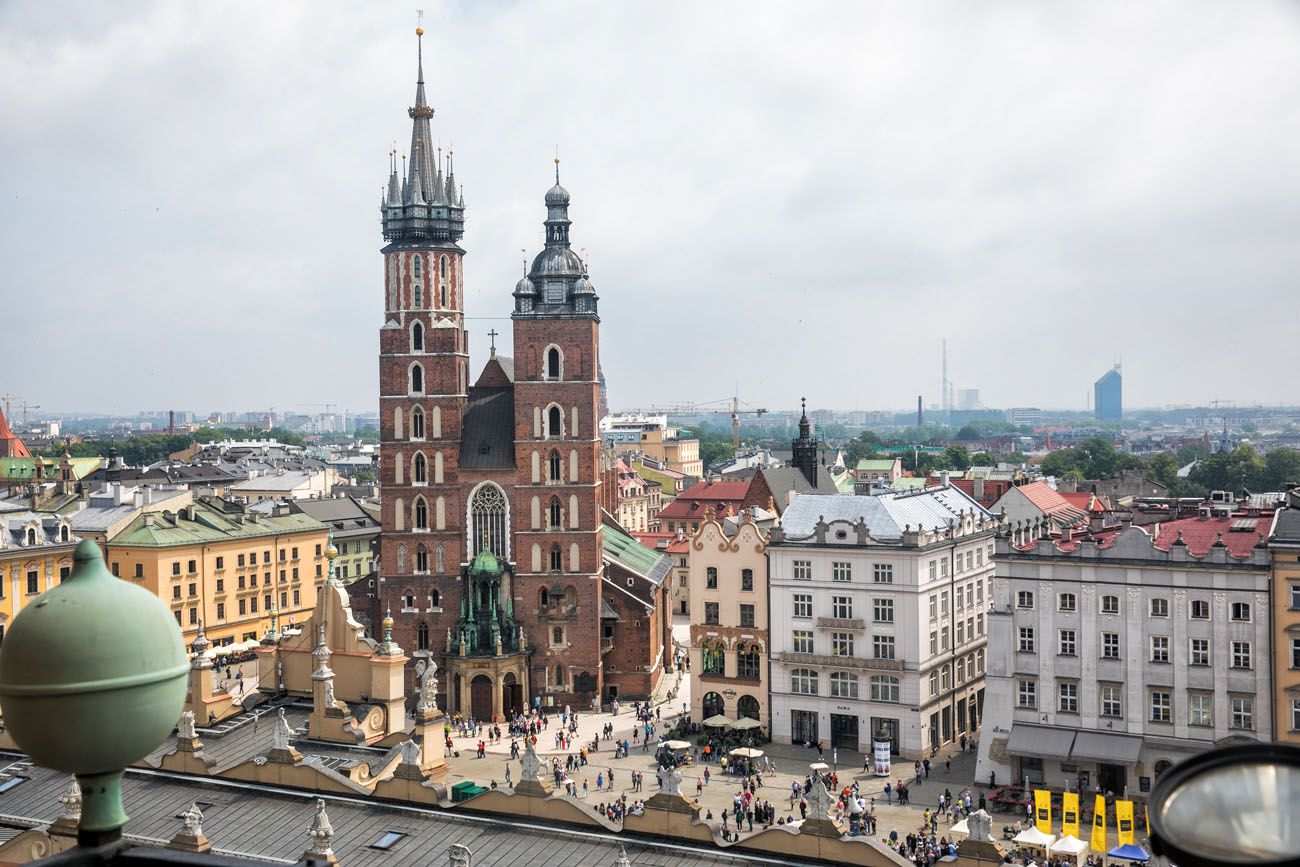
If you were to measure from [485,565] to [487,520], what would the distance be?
3.44 metres

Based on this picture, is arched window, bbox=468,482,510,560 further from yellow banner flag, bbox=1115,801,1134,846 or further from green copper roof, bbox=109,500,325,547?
yellow banner flag, bbox=1115,801,1134,846

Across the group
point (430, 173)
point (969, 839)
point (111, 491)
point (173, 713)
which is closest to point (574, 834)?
point (969, 839)

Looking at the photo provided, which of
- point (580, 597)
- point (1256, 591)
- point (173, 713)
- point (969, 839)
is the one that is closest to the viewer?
point (173, 713)

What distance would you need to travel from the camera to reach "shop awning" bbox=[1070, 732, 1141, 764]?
2158 inches

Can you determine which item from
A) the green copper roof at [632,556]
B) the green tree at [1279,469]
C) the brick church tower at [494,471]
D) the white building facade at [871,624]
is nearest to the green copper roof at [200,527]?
the brick church tower at [494,471]

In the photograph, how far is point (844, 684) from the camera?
67.9 m

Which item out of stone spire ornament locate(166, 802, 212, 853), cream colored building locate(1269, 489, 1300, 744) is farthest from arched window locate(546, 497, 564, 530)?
stone spire ornament locate(166, 802, 212, 853)

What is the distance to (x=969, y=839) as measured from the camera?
982 inches

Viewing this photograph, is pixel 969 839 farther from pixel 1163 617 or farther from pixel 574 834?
pixel 1163 617

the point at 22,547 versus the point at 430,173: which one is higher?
the point at 430,173

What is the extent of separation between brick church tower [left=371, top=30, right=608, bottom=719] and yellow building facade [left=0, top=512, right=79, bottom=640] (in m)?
19.5

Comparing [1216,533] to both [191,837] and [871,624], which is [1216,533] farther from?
[191,837]

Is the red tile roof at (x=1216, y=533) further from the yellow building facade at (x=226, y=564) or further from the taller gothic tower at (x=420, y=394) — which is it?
the yellow building facade at (x=226, y=564)

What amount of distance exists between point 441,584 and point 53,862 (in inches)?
3144
